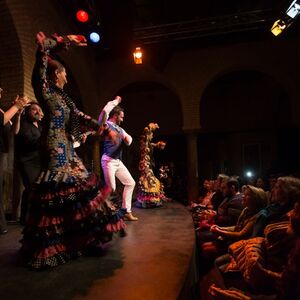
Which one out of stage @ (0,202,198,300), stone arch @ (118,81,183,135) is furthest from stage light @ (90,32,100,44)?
stone arch @ (118,81,183,135)

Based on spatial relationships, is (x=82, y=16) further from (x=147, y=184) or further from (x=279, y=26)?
(x=279, y=26)

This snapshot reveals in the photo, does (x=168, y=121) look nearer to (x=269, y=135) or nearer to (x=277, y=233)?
(x=269, y=135)

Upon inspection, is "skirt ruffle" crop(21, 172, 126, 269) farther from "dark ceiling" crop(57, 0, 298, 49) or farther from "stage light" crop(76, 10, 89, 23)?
"dark ceiling" crop(57, 0, 298, 49)

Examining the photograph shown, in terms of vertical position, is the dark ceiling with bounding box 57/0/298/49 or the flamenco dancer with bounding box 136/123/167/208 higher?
the dark ceiling with bounding box 57/0/298/49

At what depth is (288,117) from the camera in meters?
11.2

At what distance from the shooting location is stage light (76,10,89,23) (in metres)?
5.33

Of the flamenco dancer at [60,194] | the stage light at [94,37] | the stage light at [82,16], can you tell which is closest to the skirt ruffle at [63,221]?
the flamenco dancer at [60,194]

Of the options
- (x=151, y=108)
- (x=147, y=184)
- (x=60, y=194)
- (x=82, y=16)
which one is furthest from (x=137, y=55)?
(x=60, y=194)

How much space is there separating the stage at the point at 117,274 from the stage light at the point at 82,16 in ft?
13.3

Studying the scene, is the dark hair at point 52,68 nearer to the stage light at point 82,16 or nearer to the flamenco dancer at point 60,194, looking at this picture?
the flamenco dancer at point 60,194

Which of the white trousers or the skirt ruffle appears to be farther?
the white trousers

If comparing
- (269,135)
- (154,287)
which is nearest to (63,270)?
(154,287)

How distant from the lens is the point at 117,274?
80.7 inches

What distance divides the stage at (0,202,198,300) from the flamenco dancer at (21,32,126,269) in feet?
0.50
